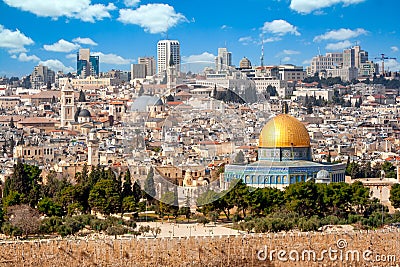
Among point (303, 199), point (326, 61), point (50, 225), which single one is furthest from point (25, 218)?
point (326, 61)

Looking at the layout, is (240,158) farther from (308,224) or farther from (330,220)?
(308,224)

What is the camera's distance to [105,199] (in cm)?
2372

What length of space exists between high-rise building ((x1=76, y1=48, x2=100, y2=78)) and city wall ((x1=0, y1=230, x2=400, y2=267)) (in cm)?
8478

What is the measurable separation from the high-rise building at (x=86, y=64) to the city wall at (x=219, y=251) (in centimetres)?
8478

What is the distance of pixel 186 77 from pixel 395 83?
81045 millimetres

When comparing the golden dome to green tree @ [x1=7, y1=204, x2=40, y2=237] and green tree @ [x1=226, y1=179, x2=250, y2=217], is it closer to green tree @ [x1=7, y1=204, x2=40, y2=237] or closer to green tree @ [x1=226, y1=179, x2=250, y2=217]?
green tree @ [x1=226, y1=179, x2=250, y2=217]

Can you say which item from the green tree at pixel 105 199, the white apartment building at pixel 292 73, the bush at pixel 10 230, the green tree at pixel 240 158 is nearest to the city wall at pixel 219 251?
the bush at pixel 10 230

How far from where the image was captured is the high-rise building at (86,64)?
102688 mm

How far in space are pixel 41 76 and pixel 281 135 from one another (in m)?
81.5

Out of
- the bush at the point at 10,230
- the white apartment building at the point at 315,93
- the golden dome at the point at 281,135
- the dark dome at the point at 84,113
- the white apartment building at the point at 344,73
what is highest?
the white apartment building at the point at 344,73

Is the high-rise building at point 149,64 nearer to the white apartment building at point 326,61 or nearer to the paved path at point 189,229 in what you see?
the white apartment building at point 326,61

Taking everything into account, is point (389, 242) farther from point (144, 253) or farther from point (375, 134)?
point (375, 134)

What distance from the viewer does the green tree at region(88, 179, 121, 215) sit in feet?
77.3

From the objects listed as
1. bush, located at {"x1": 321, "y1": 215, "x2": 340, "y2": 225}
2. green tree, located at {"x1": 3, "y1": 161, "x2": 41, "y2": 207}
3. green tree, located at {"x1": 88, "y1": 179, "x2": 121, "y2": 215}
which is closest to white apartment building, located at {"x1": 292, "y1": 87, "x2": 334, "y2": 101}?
green tree, located at {"x1": 3, "y1": 161, "x2": 41, "y2": 207}
